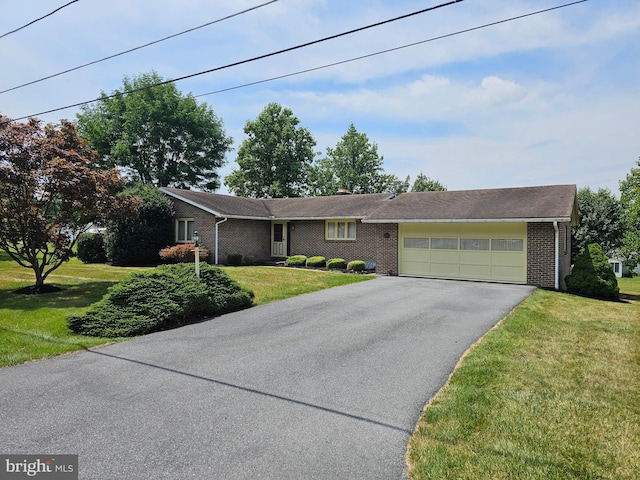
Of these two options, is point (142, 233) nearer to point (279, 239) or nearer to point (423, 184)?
point (279, 239)

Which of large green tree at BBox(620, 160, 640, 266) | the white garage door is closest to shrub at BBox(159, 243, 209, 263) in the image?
the white garage door

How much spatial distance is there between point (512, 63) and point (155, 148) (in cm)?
3645

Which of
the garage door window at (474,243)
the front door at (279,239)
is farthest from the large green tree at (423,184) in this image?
the garage door window at (474,243)

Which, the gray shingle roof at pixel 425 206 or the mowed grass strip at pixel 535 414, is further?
the gray shingle roof at pixel 425 206

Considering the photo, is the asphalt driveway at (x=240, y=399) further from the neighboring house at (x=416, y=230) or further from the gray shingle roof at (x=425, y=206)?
the gray shingle roof at (x=425, y=206)

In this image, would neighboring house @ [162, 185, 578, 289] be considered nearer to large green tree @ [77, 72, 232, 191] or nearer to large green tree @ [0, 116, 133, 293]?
large green tree @ [0, 116, 133, 293]

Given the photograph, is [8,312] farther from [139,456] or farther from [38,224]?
[139,456]

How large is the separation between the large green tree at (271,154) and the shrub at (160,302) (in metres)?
33.2

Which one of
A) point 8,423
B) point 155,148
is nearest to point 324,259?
point 8,423

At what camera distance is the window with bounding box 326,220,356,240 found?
2123cm

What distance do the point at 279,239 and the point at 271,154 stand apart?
21644 millimetres

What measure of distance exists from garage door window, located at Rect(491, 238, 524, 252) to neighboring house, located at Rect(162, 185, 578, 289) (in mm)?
36

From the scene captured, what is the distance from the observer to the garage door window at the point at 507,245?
15.6m

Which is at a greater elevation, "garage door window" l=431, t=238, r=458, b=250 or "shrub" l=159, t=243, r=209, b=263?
"garage door window" l=431, t=238, r=458, b=250
